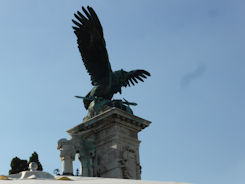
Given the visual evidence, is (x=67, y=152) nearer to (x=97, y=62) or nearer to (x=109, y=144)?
(x=109, y=144)

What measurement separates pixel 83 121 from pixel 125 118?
2.17 metres

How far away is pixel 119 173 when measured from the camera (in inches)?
872

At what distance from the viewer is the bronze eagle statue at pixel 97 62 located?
82.4ft

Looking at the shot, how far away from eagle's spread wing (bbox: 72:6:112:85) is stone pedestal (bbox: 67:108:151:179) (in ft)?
9.00

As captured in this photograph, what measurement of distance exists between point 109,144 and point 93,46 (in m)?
5.35

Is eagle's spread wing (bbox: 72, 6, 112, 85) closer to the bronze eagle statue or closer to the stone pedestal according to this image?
the bronze eagle statue

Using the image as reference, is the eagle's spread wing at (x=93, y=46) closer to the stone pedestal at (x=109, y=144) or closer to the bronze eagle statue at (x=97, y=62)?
the bronze eagle statue at (x=97, y=62)

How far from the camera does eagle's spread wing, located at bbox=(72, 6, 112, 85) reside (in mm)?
25375

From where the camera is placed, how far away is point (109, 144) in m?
23.0

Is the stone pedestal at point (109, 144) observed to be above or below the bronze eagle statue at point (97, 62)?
below

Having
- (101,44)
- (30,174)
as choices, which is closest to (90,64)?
(101,44)

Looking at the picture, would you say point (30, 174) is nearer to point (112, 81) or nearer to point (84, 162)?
point (84, 162)

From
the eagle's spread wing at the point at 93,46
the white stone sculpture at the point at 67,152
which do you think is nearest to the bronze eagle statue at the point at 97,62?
the eagle's spread wing at the point at 93,46

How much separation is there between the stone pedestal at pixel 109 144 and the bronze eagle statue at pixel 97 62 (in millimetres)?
1815
